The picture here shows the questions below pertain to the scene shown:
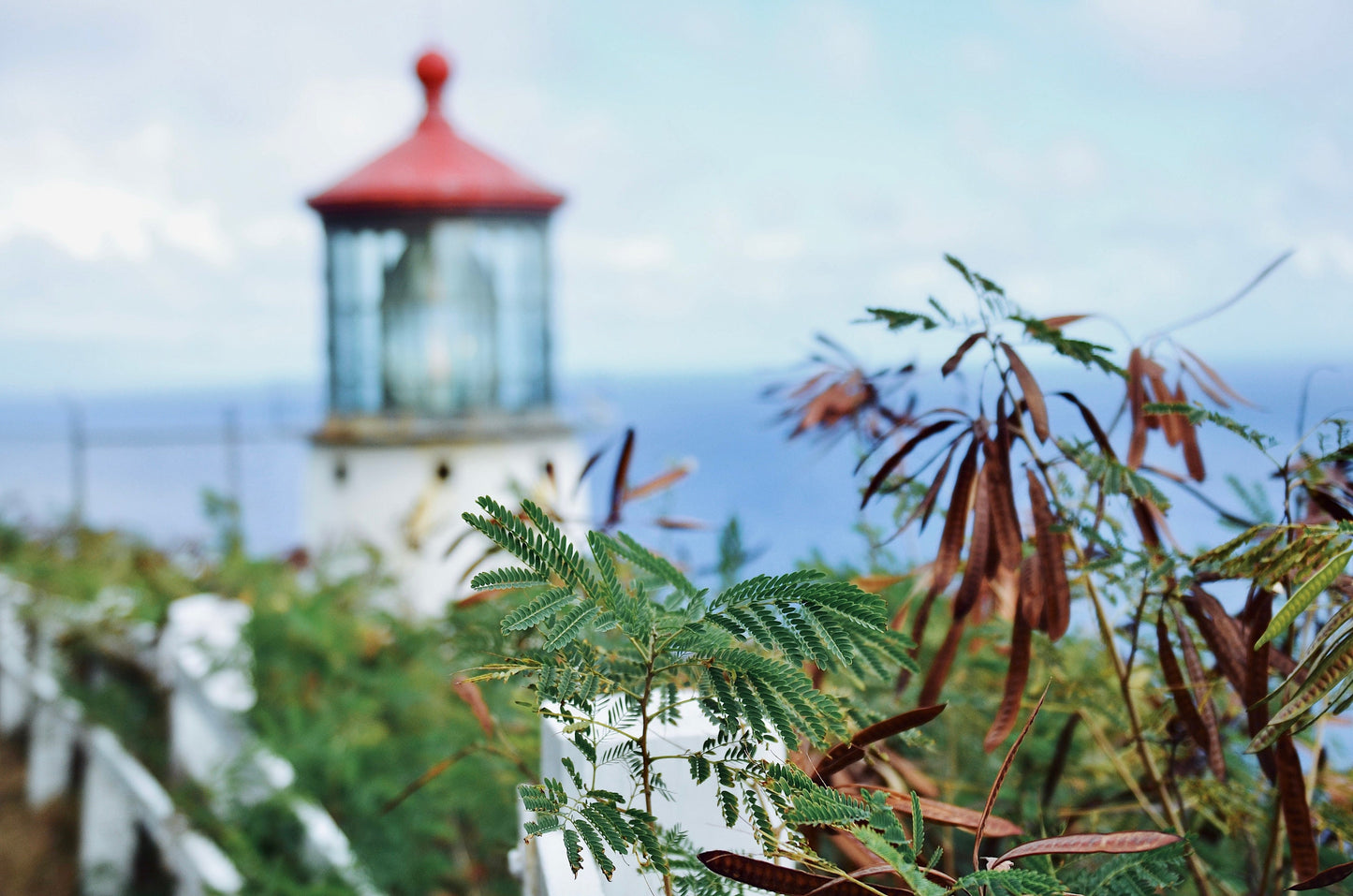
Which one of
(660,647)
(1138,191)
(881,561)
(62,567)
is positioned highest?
(1138,191)

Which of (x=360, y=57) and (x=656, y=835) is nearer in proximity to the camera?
(x=656, y=835)

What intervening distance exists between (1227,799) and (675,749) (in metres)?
0.70

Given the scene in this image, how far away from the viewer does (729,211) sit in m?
32.1

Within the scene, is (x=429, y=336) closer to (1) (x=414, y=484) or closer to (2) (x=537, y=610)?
(1) (x=414, y=484)

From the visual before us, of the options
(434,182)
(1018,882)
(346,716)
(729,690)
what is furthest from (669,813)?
(434,182)

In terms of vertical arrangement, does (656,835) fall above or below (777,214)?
below

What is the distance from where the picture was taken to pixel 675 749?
1000 millimetres

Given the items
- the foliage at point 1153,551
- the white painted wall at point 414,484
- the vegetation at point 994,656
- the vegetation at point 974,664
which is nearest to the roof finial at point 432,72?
the white painted wall at point 414,484

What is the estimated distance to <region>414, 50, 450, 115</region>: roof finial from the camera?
7672 mm

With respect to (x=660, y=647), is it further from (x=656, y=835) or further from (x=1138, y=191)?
(x=1138, y=191)

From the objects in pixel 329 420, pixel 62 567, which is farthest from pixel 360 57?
pixel 62 567

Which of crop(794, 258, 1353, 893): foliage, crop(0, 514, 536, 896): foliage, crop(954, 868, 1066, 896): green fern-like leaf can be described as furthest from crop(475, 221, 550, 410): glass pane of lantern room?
crop(954, 868, 1066, 896): green fern-like leaf

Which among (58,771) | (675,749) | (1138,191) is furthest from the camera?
(1138,191)

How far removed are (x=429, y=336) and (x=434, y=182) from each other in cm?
101
